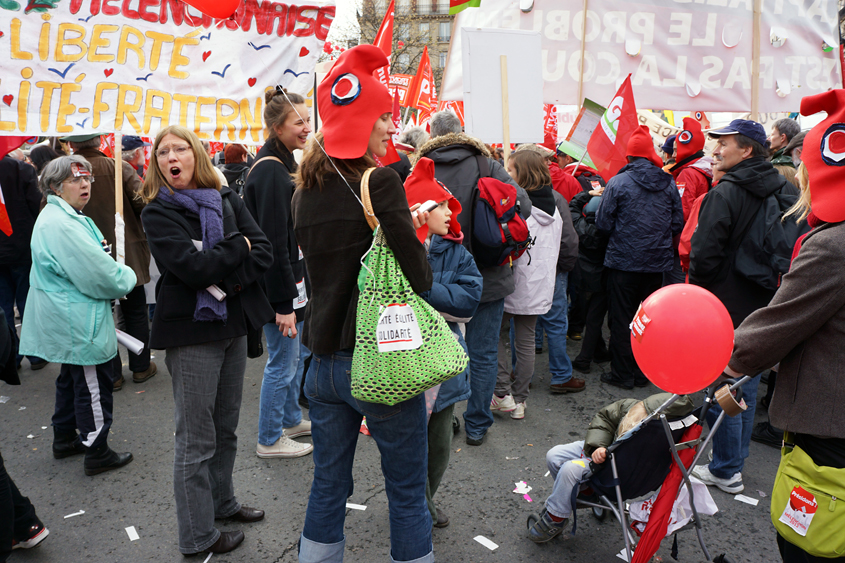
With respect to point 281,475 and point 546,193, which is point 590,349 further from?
point 281,475

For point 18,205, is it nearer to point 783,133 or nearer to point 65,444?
point 65,444

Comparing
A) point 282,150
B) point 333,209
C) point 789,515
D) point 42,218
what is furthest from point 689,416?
point 42,218

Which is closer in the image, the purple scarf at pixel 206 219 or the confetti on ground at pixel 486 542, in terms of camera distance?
the purple scarf at pixel 206 219

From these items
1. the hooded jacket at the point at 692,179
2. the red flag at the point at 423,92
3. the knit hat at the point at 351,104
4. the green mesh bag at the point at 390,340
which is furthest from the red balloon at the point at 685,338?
the red flag at the point at 423,92

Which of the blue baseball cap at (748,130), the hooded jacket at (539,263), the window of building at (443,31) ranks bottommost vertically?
the hooded jacket at (539,263)

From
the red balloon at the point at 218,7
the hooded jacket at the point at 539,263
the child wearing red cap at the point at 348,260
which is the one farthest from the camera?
the hooded jacket at the point at 539,263

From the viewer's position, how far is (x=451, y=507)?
11.1 ft

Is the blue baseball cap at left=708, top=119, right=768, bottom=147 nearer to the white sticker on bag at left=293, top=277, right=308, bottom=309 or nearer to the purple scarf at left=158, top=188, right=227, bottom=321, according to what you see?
the white sticker on bag at left=293, top=277, right=308, bottom=309

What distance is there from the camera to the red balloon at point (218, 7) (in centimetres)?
364

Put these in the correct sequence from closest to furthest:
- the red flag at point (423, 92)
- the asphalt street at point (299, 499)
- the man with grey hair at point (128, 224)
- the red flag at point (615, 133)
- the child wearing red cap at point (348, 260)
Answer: the child wearing red cap at point (348, 260)
the asphalt street at point (299, 499)
the man with grey hair at point (128, 224)
the red flag at point (615, 133)
the red flag at point (423, 92)

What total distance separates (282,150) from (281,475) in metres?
2.06

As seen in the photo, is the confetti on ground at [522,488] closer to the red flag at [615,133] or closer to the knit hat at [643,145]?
the knit hat at [643,145]

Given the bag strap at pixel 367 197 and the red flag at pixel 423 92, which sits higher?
the red flag at pixel 423 92

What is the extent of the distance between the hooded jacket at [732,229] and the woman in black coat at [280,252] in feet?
8.86
